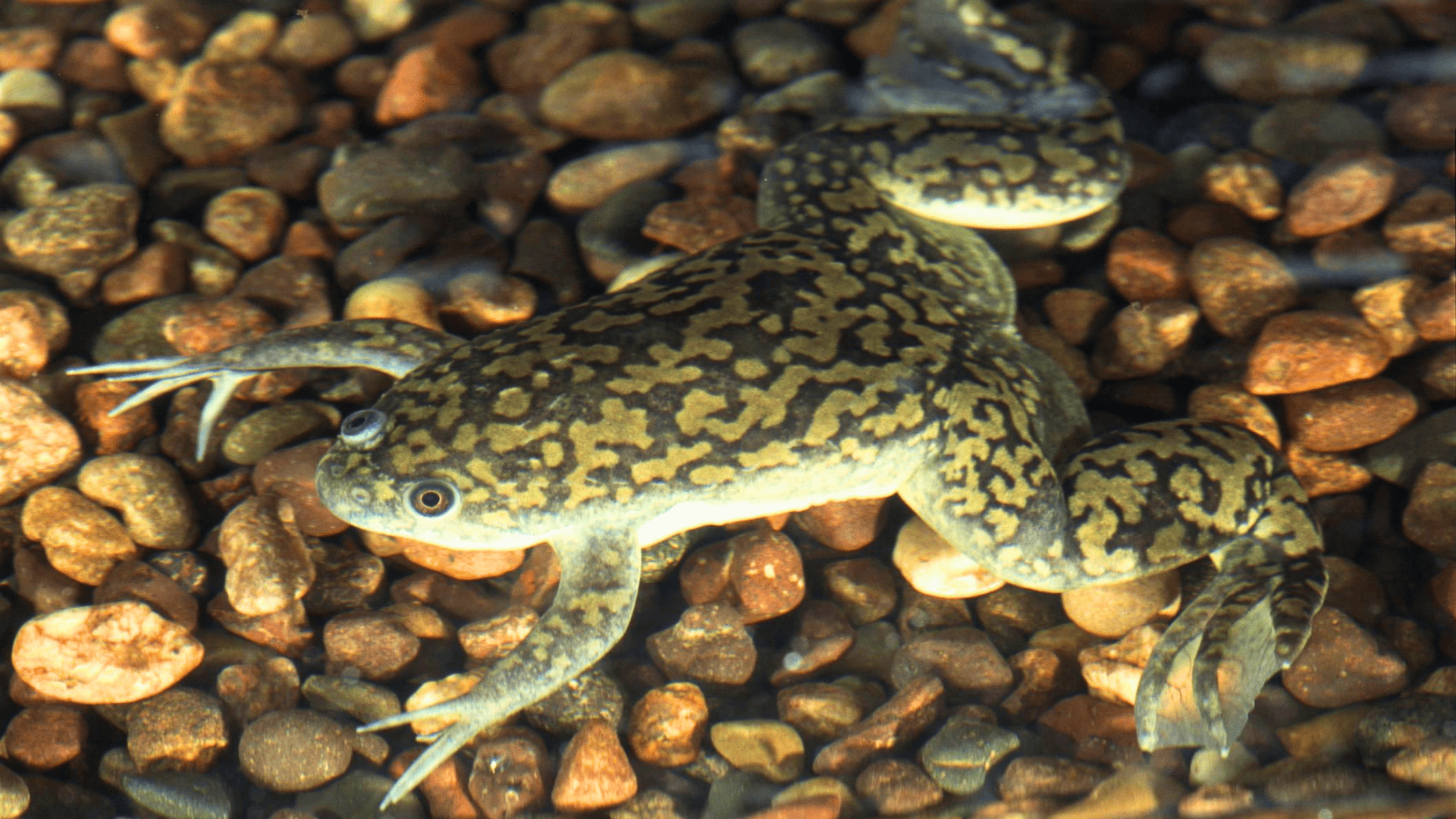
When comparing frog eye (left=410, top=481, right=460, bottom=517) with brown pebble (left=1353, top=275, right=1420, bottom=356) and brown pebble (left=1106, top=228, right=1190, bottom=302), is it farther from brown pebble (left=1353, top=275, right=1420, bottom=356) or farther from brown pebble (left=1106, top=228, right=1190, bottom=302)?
brown pebble (left=1353, top=275, right=1420, bottom=356)

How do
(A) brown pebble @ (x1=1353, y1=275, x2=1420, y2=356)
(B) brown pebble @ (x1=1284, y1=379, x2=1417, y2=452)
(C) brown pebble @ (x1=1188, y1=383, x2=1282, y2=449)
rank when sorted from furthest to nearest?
(A) brown pebble @ (x1=1353, y1=275, x2=1420, y2=356), (C) brown pebble @ (x1=1188, y1=383, x2=1282, y2=449), (B) brown pebble @ (x1=1284, y1=379, x2=1417, y2=452)

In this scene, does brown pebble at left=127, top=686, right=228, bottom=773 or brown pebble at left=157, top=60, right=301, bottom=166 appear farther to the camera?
Result: brown pebble at left=157, top=60, right=301, bottom=166

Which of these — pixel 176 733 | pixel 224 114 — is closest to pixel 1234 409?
pixel 176 733

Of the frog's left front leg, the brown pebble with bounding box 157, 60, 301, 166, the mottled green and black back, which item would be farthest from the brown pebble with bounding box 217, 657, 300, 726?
the brown pebble with bounding box 157, 60, 301, 166

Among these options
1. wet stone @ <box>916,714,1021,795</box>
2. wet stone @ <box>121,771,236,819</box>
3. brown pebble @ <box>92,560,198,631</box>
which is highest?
brown pebble @ <box>92,560,198,631</box>

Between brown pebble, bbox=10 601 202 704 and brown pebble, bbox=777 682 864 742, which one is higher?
brown pebble, bbox=10 601 202 704

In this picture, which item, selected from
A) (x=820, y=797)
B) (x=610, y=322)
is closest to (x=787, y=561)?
(x=820, y=797)

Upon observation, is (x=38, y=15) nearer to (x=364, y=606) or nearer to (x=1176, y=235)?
(x=364, y=606)

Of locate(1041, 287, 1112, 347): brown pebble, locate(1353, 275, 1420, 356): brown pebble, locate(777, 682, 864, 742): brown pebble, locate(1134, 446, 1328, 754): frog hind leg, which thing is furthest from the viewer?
locate(1041, 287, 1112, 347): brown pebble
